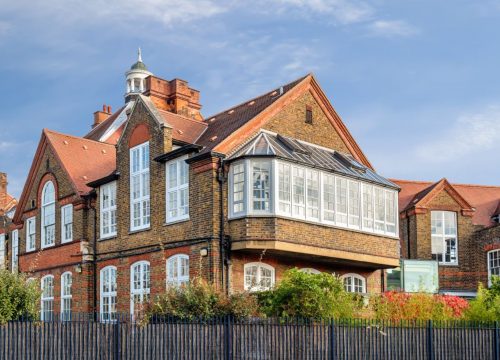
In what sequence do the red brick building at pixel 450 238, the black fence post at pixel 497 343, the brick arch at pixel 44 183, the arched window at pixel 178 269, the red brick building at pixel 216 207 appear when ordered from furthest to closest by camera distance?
the red brick building at pixel 450 238, the brick arch at pixel 44 183, the arched window at pixel 178 269, the red brick building at pixel 216 207, the black fence post at pixel 497 343

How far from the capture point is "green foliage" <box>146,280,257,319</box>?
20719 mm

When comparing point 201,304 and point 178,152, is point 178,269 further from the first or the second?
point 201,304

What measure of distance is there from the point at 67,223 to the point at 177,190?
27.5 ft

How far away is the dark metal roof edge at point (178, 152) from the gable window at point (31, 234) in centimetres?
1086

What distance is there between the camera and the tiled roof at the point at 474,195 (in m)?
40.7

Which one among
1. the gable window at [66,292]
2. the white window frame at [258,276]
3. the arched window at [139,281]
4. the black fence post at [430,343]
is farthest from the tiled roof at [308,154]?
the gable window at [66,292]

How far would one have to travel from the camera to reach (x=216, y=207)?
87.7ft

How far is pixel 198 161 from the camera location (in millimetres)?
27438

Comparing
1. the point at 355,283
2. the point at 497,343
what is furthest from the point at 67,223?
the point at 497,343

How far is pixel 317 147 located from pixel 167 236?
6.93 metres

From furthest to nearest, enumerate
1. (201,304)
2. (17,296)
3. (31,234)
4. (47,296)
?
(31,234) < (47,296) < (201,304) < (17,296)

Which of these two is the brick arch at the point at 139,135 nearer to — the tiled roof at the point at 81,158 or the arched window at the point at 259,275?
the tiled roof at the point at 81,158

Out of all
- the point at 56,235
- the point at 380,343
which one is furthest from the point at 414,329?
the point at 56,235

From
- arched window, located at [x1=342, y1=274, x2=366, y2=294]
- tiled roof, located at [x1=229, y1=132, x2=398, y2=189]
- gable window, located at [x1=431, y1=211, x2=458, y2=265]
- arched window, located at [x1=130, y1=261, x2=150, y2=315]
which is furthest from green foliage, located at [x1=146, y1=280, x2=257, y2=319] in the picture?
gable window, located at [x1=431, y1=211, x2=458, y2=265]
